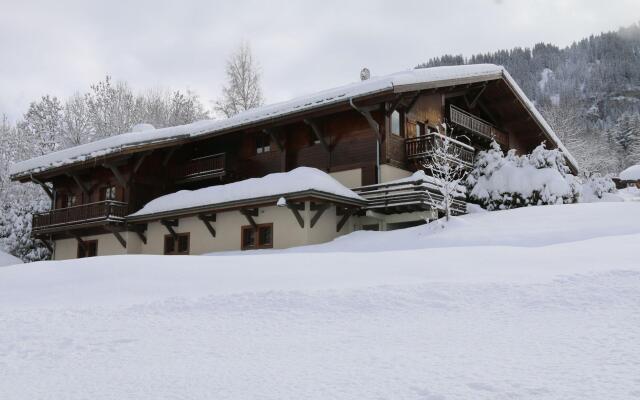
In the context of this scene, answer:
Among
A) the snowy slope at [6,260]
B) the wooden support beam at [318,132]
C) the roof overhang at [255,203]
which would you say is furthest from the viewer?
the snowy slope at [6,260]

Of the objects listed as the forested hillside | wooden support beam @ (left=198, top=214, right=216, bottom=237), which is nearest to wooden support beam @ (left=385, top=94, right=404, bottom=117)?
wooden support beam @ (left=198, top=214, right=216, bottom=237)

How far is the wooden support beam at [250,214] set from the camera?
69.8 feet

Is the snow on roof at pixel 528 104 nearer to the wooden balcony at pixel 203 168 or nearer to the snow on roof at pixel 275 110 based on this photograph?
the snow on roof at pixel 275 110

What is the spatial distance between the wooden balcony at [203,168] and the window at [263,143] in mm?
1520

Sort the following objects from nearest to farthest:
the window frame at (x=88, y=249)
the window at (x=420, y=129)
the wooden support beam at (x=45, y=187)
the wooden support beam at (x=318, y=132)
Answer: the wooden support beam at (x=318, y=132), the window at (x=420, y=129), the window frame at (x=88, y=249), the wooden support beam at (x=45, y=187)

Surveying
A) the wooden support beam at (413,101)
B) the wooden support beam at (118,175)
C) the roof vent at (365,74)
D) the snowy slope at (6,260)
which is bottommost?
the snowy slope at (6,260)

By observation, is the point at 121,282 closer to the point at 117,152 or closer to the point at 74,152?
Result: the point at 117,152

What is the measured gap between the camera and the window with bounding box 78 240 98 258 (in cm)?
2770

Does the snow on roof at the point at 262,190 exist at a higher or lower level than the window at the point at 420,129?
lower

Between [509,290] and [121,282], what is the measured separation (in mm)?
6620

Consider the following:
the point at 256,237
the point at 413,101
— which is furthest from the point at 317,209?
the point at 413,101

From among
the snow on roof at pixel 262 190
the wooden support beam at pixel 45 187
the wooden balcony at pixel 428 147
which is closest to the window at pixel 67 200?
the wooden support beam at pixel 45 187

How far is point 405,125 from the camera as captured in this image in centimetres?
2269

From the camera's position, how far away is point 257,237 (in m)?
21.7
